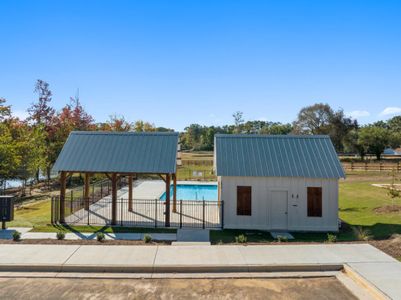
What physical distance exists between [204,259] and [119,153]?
29.7 ft

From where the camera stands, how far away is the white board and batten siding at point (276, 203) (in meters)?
16.7

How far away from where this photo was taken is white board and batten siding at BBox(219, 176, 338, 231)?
→ 1670 cm

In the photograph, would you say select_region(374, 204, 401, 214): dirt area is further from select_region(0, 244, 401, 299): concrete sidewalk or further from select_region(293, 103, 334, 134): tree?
select_region(293, 103, 334, 134): tree

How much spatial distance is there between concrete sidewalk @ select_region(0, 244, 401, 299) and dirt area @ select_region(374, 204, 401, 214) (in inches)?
337

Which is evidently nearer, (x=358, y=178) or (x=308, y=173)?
(x=308, y=173)

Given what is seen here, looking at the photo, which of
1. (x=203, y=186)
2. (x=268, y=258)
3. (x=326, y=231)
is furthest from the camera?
(x=203, y=186)

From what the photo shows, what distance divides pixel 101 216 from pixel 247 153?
9090 mm

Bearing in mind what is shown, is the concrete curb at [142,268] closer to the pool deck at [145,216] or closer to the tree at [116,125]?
the pool deck at [145,216]

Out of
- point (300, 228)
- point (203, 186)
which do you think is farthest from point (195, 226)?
point (203, 186)

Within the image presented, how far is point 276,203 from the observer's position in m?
16.8

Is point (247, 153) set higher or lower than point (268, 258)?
higher

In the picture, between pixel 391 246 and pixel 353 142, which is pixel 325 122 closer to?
pixel 353 142

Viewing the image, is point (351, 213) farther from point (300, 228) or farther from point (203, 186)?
point (203, 186)

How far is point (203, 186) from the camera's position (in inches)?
1321
